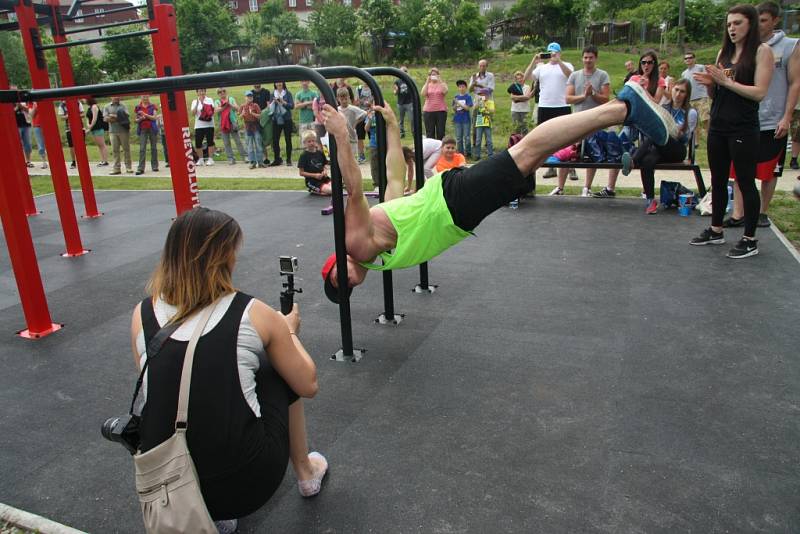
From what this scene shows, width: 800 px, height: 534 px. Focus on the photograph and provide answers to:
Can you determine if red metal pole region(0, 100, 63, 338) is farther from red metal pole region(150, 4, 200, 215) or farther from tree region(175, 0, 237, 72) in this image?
tree region(175, 0, 237, 72)

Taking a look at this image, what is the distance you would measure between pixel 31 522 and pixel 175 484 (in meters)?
1.03

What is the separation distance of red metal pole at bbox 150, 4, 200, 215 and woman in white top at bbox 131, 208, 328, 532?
4.08 m

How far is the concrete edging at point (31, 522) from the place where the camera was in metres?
2.31

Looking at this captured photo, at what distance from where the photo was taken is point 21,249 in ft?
13.2

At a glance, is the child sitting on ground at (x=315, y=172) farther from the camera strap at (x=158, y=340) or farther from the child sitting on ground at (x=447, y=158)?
the camera strap at (x=158, y=340)

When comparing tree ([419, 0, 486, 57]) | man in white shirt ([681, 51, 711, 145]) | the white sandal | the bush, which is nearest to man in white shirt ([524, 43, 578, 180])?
man in white shirt ([681, 51, 711, 145])

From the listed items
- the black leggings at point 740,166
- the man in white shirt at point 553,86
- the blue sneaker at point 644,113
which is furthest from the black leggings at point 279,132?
the blue sneaker at point 644,113

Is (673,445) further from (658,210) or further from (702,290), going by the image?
(658,210)

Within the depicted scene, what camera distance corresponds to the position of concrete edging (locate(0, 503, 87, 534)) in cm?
231

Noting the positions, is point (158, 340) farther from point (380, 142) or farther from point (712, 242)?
point (712, 242)

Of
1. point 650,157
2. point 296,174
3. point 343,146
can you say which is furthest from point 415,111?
point 296,174

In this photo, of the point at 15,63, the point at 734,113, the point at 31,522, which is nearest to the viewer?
the point at 31,522

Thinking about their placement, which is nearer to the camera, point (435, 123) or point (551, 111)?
point (551, 111)

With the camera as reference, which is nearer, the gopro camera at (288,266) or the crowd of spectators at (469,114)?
the gopro camera at (288,266)
